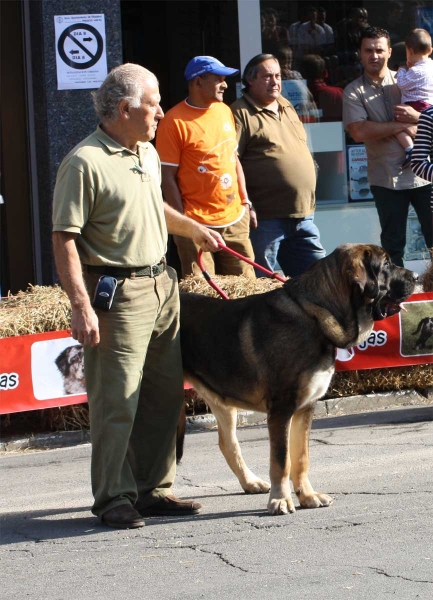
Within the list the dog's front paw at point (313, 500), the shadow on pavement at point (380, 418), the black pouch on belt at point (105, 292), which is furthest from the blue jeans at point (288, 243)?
the black pouch on belt at point (105, 292)

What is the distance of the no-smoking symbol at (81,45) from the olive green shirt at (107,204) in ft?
14.9

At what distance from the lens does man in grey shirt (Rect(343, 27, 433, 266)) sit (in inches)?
376

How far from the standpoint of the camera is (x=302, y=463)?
554 centimetres

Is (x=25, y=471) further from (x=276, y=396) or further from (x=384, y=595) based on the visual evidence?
(x=384, y=595)

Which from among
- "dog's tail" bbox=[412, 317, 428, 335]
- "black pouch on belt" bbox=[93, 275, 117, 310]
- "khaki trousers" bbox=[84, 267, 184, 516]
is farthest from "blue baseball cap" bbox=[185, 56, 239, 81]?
"black pouch on belt" bbox=[93, 275, 117, 310]

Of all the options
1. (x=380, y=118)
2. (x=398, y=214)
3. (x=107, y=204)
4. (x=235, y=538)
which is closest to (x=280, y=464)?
(x=235, y=538)

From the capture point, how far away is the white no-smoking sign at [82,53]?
9.59m

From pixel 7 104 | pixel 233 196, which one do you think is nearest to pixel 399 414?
pixel 233 196

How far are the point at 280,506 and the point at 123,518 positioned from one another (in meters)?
0.76

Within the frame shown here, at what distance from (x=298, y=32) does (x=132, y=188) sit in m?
6.74

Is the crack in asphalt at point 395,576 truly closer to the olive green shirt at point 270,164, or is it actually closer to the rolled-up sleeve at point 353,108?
the olive green shirt at point 270,164

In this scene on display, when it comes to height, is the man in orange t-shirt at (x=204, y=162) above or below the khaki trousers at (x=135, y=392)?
above

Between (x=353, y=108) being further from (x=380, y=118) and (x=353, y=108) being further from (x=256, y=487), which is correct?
(x=256, y=487)

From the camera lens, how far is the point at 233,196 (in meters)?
8.36
